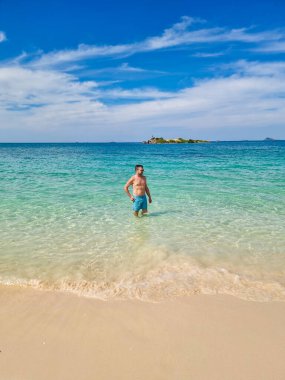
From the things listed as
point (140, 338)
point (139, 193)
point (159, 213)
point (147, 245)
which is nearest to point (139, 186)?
point (139, 193)

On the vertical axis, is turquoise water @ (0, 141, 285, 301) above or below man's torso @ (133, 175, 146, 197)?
below

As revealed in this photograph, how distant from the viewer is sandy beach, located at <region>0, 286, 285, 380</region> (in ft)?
9.45

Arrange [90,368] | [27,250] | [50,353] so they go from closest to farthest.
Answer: [90,368]
[50,353]
[27,250]

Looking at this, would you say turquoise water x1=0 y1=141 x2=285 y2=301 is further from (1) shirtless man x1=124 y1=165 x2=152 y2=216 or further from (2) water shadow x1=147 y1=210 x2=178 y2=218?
(1) shirtless man x1=124 y1=165 x2=152 y2=216

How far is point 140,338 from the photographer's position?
11.0 ft

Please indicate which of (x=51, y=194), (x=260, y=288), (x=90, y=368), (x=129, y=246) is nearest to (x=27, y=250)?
(x=129, y=246)

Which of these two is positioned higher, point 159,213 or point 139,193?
point 139,193

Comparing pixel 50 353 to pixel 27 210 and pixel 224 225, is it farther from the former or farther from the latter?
pixel 27 210

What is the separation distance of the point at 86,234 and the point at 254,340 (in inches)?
186

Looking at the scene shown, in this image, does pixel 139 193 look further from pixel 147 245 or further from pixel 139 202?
pixel 147 245

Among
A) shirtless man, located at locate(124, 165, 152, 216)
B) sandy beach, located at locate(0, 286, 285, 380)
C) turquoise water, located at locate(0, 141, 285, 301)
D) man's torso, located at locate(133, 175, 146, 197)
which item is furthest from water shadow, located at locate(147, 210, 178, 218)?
sandy beach, located at locate(0, 286, 285, 380)

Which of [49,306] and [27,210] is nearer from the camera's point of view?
[49,306]

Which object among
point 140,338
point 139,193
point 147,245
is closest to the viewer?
point 140,338

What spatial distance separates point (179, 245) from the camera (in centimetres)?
646
